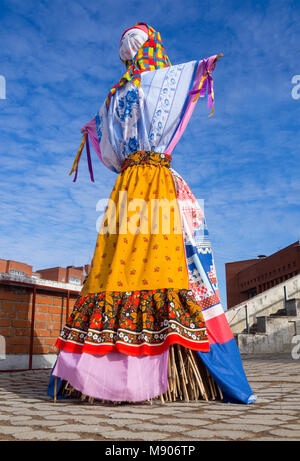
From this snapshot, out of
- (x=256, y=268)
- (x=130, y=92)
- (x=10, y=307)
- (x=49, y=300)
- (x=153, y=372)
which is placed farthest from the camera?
(x=256, y=268)

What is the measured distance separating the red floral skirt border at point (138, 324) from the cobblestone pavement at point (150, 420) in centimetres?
31

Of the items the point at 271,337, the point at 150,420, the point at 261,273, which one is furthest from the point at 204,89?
the point at 261,273

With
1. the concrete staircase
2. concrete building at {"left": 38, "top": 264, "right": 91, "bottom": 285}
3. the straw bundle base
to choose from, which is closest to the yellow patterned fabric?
the straw bundle base

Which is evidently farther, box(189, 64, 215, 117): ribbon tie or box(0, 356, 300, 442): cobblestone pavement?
box(189, 64, 215, 117): ribbon tie

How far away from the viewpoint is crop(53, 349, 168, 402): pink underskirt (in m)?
2.29

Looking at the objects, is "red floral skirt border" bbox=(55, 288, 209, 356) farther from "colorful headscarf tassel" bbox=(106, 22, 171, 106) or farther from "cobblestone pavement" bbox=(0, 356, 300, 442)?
"colorful headscarf tassel" bbox=(106, 22, 171, 106)

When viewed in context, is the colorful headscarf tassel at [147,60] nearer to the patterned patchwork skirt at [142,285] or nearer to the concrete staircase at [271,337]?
the patterned patchwork skirt at [142,285]

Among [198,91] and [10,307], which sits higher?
[198,91]

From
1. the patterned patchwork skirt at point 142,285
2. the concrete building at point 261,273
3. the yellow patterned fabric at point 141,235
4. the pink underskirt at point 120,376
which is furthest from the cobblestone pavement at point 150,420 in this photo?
the concrete building at point 261,273

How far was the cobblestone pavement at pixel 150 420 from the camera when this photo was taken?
1.50 m
